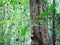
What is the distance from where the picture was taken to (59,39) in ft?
13.5

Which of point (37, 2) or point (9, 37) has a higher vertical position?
point (37, 2)

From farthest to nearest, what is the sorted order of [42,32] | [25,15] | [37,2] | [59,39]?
[25,15] → [59,39] → [42,32] → [37,2]

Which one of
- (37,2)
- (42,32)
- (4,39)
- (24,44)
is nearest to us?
(37,2)

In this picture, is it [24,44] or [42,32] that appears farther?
[24,44]

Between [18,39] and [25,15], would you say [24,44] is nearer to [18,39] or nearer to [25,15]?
[18,39]

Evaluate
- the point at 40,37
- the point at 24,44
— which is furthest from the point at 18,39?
the point at 40,37

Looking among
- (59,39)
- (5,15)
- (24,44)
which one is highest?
(5,15)

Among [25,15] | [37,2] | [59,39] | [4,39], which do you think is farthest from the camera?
[4,39]

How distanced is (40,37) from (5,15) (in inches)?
179

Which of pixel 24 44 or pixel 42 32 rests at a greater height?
pixel 42 32

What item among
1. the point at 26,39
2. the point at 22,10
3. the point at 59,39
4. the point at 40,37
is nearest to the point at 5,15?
the point at 22,10

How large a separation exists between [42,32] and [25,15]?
143 inches

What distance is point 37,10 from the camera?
1.25 metres

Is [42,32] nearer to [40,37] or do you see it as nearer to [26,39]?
[40,37]
